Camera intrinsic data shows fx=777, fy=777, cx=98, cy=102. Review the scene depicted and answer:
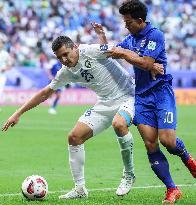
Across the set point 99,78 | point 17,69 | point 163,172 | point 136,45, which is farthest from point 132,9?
point 17,69

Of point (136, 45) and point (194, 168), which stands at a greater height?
point (136, 45)

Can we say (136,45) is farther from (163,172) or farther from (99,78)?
(163,172)

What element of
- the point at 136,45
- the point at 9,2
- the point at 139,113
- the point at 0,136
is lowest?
the point at 0,136

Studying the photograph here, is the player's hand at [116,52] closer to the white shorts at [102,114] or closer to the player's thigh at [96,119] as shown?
the white shorts at [102,114]

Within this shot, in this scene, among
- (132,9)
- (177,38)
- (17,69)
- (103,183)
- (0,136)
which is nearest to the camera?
(132,9)

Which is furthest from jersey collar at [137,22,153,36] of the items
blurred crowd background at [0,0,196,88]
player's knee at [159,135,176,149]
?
blurred crowd background at [0,0,196,88]

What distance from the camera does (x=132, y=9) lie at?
8836mm

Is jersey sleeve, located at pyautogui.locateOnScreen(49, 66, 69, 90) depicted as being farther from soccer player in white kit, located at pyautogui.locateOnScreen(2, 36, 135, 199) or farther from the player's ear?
the player's ear

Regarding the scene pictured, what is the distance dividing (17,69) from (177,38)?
11305 mm

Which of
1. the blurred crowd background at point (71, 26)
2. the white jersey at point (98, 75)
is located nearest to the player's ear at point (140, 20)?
the white jersey at point (98, 75)

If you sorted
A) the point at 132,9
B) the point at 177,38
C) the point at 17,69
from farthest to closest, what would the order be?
the point at 177,38 < the point at 17,69 < the point at 132,9

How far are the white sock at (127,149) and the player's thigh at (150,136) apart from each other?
43cm

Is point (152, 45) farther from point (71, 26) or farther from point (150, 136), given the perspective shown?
point (71, 26)

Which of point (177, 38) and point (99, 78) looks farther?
point (177, 38)
